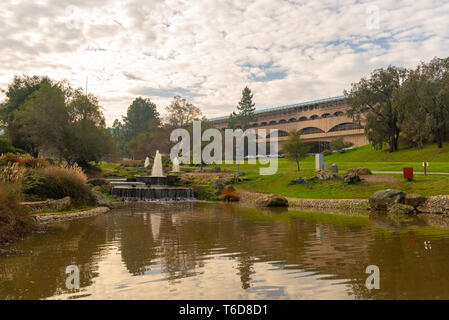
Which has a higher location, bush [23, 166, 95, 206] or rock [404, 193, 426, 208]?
bush [23, 166, 95, 206]

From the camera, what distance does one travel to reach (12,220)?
11516 millimetres

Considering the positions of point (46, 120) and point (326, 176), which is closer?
point (326, 176)

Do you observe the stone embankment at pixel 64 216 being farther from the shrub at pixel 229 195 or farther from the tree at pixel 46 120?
the tree at pixel 46 120

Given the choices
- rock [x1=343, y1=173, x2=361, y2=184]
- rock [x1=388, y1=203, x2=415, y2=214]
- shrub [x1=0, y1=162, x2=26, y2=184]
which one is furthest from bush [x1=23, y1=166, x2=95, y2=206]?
rock [x1=343, y1=173, x2=361, y2=184]

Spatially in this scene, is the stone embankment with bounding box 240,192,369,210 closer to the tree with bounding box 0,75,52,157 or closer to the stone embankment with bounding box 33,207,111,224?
the stone embankment with bounding box 33,207,111,224

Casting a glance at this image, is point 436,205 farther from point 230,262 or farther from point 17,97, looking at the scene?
point 17,97

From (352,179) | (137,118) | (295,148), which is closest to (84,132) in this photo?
(295,148)

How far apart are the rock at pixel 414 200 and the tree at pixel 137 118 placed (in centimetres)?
11884

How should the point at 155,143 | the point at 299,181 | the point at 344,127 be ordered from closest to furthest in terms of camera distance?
1. the point at 299,181
2. the point at 155,143
3. the point at 344,127

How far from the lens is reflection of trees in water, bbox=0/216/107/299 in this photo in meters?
6.33

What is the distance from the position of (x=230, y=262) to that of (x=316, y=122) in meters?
91.0

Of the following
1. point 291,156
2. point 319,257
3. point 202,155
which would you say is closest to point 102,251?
point 319,257

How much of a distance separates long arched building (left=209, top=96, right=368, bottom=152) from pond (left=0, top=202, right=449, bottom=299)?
7496 cm
